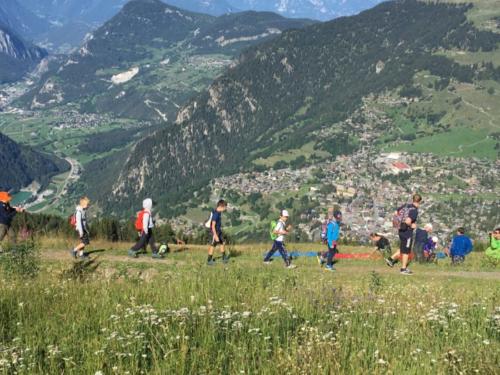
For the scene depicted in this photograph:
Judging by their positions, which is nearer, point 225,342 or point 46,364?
point 46,364

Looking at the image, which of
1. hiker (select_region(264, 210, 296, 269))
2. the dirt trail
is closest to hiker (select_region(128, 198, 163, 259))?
the dirt trail

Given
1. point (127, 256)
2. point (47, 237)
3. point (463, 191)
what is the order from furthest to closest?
point (463, 191)
point (47, 237)
point (127, 256)

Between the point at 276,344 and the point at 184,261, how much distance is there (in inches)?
584

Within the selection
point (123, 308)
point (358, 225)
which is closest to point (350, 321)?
point (123, 308)

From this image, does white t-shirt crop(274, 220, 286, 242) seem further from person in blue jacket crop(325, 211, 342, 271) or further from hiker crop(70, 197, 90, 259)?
hiker crop(70, 197, 90, 259)

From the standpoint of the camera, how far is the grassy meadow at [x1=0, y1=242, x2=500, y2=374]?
623 centimetres

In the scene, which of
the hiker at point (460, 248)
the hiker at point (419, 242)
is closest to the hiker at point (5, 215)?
the hiker at point (419, 242)

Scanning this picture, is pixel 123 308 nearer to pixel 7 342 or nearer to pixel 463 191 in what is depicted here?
pixel 7 342

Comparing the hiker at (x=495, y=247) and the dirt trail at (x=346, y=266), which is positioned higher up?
the hiker at (x=495, y=247)

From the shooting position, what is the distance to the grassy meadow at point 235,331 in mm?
6230

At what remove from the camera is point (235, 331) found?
731 cm

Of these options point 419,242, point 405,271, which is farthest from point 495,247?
point 405,271

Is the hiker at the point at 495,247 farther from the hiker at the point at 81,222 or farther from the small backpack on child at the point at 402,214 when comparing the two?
the hiker at the point at 81,222

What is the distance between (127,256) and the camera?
73.2ft
